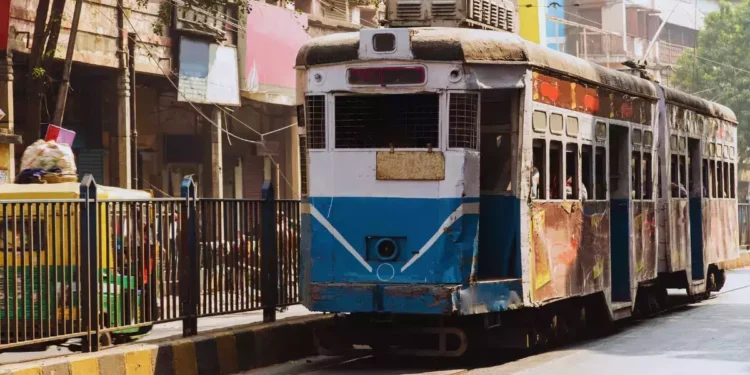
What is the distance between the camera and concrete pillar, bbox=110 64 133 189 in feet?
77.8

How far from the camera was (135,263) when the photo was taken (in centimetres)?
1062

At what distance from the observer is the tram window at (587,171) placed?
13.3 meters

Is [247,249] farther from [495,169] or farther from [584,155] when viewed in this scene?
[584,155]

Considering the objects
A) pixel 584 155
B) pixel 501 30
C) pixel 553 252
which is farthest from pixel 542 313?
pixel 501 30

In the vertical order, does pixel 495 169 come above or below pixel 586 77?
below

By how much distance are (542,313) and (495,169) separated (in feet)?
5.45

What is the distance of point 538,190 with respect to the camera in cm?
1205

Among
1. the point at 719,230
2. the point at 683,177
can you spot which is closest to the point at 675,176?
the point at 683,177

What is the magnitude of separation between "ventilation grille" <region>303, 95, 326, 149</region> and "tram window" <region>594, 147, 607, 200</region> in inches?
128

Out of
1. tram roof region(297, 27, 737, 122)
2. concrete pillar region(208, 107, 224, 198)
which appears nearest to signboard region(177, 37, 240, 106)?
concrete pillar region(208, 107, 224, 198)

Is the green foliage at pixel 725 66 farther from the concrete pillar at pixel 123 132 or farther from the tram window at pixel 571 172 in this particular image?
the tram window at pixel 571 172

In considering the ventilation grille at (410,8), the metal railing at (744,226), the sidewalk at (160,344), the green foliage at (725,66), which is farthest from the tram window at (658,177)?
the green foliage at (725,66)

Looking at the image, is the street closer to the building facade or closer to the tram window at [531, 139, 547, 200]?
the tram window at [531, 139, 547, 200]

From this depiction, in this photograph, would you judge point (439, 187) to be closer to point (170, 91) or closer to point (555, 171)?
point (555, 171)
